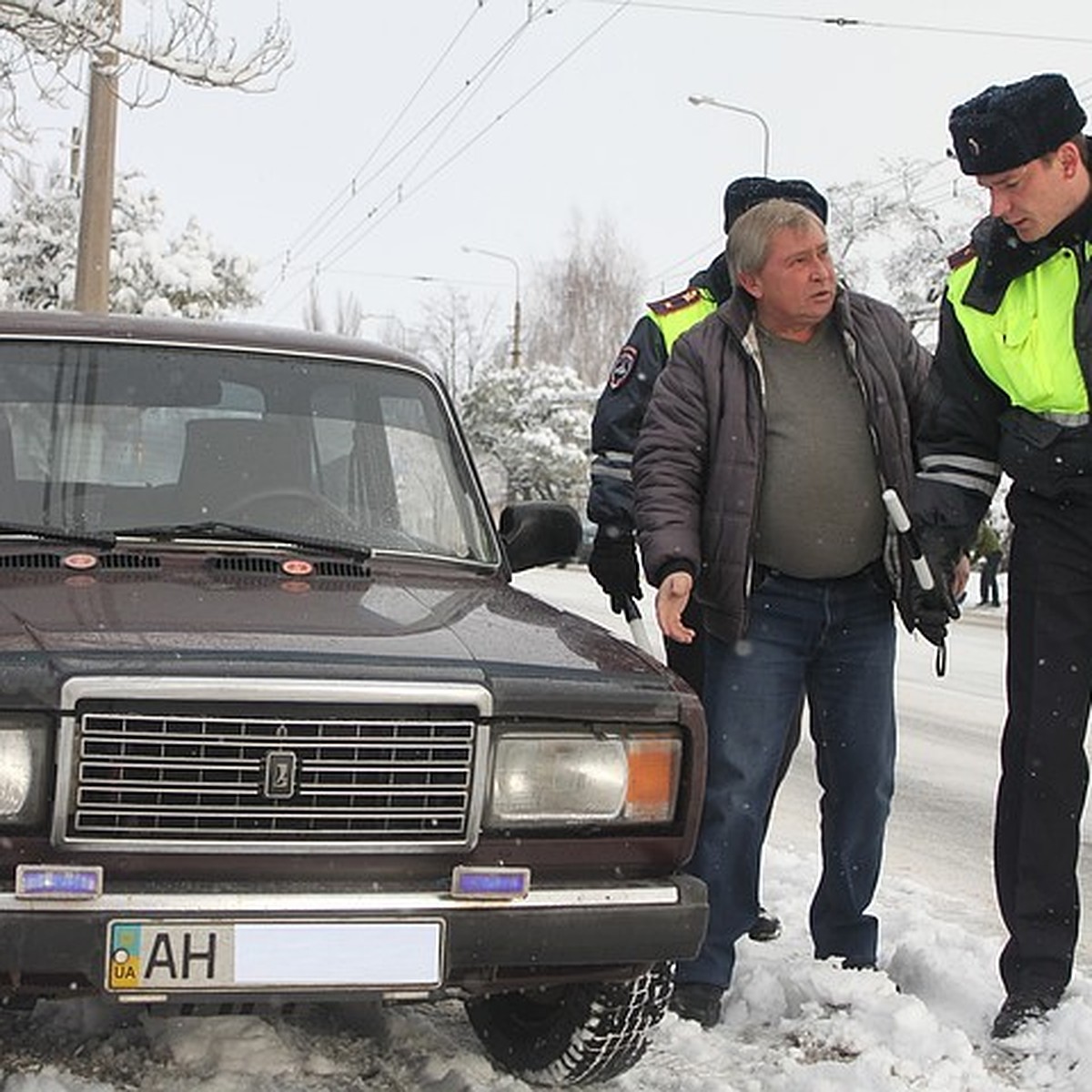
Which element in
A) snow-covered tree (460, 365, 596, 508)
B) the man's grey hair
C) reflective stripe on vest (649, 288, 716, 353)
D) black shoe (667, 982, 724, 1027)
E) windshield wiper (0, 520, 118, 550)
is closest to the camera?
windshield wiper (0, 520, 118, 550)

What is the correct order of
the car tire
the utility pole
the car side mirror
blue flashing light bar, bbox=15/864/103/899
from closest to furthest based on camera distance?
blue flashing light bar, bbox=15/864/103/899
the car tire
the car side mirror
the utility pole

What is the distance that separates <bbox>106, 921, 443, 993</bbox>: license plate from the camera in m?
2.91

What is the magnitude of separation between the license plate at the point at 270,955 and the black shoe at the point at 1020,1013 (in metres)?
1.59

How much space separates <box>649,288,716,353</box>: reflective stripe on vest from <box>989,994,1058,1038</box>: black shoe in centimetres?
198

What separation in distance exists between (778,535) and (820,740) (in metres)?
0.61

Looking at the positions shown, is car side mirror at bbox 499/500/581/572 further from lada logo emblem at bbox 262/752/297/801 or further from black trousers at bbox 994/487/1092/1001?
lada logo emblem at bbox 262/752/297/801

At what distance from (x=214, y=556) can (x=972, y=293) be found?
1.90 m

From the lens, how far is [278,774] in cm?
304

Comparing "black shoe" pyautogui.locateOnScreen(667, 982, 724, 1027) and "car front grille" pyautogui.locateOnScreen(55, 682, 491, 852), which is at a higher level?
"car front grille" pyautogui.locateOnScreen(55, 682, 491, 852)

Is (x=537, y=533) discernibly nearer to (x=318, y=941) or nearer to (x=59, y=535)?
(x=59, y=535)

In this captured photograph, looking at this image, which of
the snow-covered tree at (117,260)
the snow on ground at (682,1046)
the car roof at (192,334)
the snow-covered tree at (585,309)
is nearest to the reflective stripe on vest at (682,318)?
the car roof at (192,334)

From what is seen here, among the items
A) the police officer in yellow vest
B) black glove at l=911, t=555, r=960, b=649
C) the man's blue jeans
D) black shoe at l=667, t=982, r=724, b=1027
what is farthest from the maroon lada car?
the police officer in yellow vest

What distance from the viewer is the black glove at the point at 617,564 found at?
15.9 ft

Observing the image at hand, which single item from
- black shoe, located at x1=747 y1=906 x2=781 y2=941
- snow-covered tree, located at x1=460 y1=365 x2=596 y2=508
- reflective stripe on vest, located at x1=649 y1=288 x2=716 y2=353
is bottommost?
snow-covered tree, located at x1=460 y1=365 x2=596 y2=508
